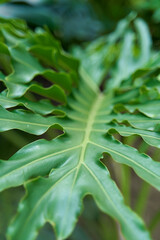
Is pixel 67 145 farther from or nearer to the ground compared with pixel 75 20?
nearer to the ground

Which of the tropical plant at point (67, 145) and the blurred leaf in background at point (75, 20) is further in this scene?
the blurred leaf in background at point (75, 20)

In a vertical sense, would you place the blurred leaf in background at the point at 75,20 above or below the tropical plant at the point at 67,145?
above

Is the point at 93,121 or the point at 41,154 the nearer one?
the point at 41,154

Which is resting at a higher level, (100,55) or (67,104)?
(100,55)

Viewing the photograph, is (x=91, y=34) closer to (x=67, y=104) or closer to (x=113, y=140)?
(x=67, y=104)

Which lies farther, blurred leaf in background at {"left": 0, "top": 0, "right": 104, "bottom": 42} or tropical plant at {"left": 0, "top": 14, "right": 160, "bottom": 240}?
blurred leaf in background at {"left": 0, "top": 0, "right": 104, "bottom": 42}

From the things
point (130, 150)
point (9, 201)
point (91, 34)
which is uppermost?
point (91, 34)

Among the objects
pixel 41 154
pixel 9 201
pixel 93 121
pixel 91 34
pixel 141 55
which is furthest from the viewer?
pixel 91 34

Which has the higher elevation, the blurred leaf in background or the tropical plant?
the blurred leaf in background

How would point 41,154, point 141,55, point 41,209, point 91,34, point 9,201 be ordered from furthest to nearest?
point 91,34 < point 141,55 < point 9,201 < point 41,154 < point 41,209

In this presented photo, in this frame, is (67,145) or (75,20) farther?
(75,20)

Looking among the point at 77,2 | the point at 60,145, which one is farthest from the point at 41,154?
the point at 77,2
